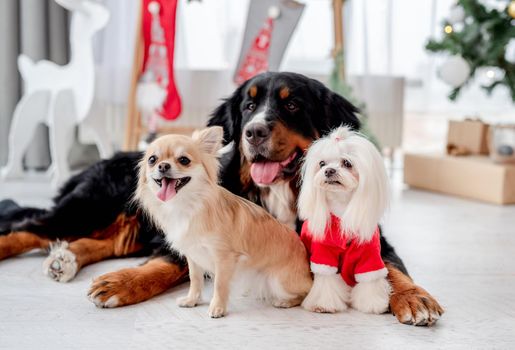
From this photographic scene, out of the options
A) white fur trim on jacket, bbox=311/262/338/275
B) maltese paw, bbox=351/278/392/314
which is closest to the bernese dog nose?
white fur trim on jacket, bbox=311/262/338/275

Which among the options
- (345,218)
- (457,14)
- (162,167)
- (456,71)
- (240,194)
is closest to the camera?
(162,167)

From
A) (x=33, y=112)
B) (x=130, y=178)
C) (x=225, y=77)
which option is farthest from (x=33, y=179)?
(x=130, y=178)

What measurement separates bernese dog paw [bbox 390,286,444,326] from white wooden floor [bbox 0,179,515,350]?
0.02m

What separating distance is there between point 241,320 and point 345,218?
40cm

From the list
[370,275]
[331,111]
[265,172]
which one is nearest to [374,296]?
[370,275]

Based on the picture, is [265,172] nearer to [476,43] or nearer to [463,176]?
[463,176]

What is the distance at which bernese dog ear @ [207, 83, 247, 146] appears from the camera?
2.18 meters

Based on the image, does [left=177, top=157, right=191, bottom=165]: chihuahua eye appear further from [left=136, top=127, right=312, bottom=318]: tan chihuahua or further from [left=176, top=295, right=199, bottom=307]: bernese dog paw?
[left=176, top=295, right=199, bottom=307]: bernese dog paw

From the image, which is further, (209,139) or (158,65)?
(158,65)

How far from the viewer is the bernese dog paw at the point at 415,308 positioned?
5.72 ft

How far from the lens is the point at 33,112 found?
399 cm

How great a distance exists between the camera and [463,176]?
13.2 feet

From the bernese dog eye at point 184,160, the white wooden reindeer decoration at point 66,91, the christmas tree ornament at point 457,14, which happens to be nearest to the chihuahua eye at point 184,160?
the bernese dog eye at point 184,160

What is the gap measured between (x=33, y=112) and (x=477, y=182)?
273 cm
